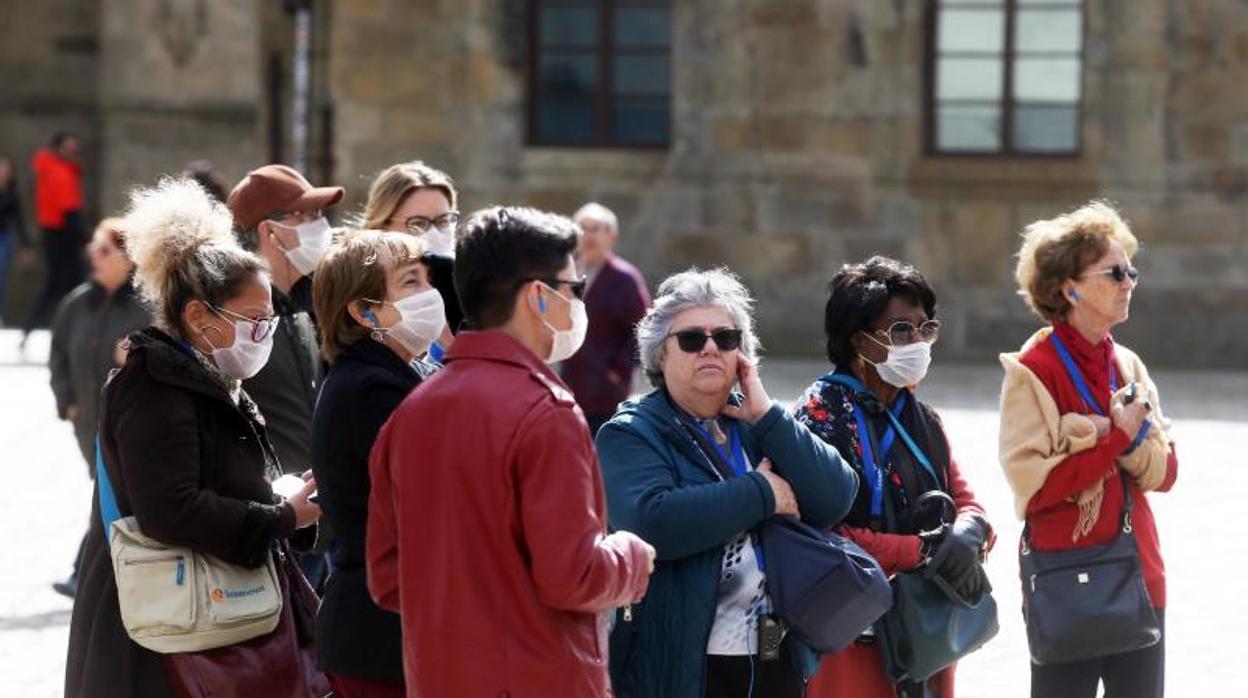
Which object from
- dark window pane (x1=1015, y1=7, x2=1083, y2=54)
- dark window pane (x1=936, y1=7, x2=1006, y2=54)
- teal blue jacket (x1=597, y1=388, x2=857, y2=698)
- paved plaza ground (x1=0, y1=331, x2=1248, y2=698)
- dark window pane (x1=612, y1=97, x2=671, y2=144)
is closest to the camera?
teal blue jacket (x1=597, y1=388, x2=857, y2=698)

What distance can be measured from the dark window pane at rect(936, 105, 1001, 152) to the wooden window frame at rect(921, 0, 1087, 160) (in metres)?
0.04

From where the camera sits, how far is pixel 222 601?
5.28 meters

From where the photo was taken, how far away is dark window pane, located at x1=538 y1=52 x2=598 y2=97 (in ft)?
67.2

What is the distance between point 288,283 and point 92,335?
296cm

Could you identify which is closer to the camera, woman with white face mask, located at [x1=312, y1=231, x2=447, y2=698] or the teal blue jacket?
woman with white face mask, located at [x1=312, y1=231, x2=447, y2=698]

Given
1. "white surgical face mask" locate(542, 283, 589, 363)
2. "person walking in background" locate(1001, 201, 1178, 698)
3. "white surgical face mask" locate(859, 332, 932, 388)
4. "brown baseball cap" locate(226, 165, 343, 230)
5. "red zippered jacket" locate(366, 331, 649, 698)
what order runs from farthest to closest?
"brown baseball cap" locate(226, 165, 343, 230) → "person walking in background" locate(1001, 201, 1178, 698) → "white surgical face mask" locate(859, 332, 932, 388) → "white surgical face mask" locate(542, 283, 589, 363) → "red zippered jacket" locate(366, 331, 649, 698)

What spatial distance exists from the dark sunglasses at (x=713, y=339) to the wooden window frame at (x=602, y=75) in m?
15.0

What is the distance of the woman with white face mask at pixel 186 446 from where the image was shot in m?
5.21

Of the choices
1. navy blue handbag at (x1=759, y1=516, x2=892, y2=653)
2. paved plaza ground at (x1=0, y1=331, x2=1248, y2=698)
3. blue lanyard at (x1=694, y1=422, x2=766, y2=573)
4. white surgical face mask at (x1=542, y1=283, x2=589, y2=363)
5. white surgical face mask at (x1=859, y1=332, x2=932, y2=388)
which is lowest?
paved plaza ground at (x1=0, y1=331, x2=1248, y2=698)

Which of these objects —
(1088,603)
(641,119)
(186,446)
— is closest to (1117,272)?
(1088,603)

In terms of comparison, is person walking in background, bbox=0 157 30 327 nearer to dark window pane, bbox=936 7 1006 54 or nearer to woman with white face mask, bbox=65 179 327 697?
dark window pane, bbox=936 7 1006 54

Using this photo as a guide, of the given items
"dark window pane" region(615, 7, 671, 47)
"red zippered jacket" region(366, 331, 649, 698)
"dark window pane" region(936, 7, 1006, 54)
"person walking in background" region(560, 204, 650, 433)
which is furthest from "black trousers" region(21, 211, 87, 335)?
"red zippered jacket" region(366, 331, 649, 698)

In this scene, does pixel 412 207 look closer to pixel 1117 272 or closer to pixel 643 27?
pixel 1117 272

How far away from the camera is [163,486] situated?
5.18 meters
